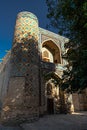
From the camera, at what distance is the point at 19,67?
1181 cm

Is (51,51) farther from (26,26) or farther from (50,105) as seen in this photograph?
(50,105)

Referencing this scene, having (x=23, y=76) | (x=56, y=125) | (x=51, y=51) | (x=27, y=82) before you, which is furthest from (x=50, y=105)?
(x=51, y=51)

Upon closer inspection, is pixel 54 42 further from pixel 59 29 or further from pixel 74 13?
pixel 74 13

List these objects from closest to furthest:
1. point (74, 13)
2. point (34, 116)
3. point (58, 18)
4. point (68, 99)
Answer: point (74, 13)
point (58, 18)
point (34, 116)
point (68, 99)

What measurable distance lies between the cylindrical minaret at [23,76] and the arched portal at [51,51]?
514cm

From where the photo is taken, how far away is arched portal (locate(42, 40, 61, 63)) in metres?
18.9

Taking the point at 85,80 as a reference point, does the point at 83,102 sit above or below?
below

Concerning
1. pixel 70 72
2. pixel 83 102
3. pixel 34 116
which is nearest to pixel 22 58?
pixel 34 116

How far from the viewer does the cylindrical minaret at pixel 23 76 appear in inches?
406

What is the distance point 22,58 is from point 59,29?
4.51 metres

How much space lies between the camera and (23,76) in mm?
11500

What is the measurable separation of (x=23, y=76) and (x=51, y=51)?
921cm

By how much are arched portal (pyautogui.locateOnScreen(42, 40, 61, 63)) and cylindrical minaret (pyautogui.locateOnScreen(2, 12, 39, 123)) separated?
16.9 ft

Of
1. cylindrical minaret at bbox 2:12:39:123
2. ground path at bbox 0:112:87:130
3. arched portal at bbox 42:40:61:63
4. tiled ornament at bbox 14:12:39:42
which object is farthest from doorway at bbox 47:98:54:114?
tiled ornament at bbox 14:12:39:42
